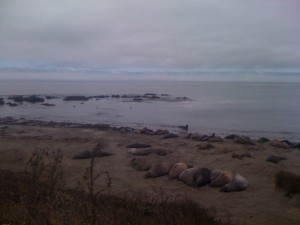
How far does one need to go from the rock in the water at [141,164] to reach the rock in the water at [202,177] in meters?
2.66

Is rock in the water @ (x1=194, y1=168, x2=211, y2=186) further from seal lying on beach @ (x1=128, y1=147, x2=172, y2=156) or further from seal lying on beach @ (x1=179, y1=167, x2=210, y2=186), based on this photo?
seal lying on beach @ (x1=128, y1=147, x2=172, y2=156)

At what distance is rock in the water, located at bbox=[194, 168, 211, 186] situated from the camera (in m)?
12.5

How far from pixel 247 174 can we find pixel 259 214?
4.34m

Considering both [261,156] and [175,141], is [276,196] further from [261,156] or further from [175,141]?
[175,141]

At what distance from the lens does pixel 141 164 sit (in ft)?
49.5

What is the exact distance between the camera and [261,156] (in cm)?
1742

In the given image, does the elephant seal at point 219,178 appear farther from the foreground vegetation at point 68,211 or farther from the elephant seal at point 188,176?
the foreground vegetation at point 68,211

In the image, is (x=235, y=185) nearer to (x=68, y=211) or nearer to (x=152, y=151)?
(x=152, y=151)

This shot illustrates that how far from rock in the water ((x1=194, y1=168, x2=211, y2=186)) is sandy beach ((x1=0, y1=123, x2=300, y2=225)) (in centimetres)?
20

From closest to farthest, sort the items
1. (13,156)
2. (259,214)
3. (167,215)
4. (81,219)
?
(81,219) < (167,215) < (259,214) < (13,156)

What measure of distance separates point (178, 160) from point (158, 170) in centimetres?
268

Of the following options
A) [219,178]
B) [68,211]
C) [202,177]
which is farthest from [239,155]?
[68,211]

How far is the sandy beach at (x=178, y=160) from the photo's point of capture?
10328 millimetres

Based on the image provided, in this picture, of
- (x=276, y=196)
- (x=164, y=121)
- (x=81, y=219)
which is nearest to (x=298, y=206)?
(x=276, y=196)
